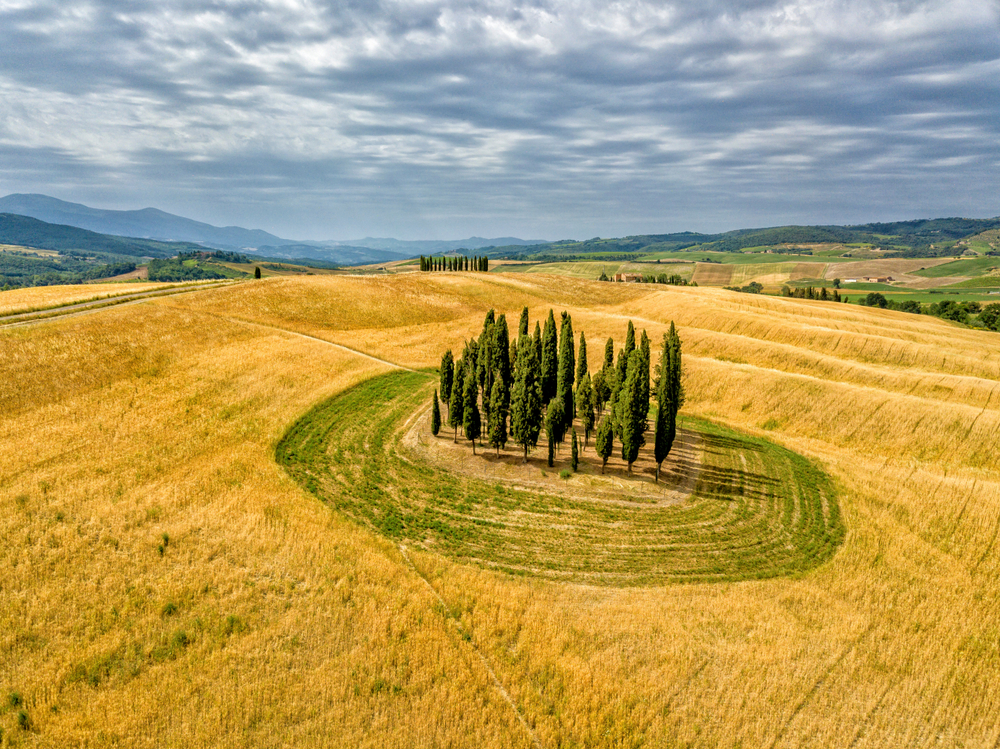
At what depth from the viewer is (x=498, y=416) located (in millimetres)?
48375

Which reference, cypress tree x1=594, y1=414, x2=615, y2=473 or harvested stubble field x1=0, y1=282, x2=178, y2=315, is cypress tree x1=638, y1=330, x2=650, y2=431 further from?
harvested stubble field x1=0, y1=282, x2=178, y2=315

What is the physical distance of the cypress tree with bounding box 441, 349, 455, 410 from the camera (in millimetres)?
55938

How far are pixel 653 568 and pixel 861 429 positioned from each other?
3912 centimetres

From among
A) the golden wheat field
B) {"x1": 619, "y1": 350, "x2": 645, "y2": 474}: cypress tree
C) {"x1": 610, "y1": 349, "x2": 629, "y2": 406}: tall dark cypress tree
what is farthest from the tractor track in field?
{"x1": 610, "y1": 349, "x2": 629, "y2": 406}: tall dark cypress tree

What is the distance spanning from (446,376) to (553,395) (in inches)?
542

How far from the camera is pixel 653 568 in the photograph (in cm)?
3112

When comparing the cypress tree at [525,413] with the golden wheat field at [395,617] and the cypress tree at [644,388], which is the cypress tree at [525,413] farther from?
the golden wheat field at [395,617]

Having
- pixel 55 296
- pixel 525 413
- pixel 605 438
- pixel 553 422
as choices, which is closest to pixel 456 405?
pixel 525 413

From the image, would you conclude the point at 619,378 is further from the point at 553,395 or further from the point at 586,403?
the point at 553,395

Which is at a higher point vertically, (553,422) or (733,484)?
(553,422)

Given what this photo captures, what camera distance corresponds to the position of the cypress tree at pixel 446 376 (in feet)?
184

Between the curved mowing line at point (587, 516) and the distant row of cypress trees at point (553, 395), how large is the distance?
647 cm

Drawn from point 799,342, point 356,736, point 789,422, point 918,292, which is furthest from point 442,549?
point 918,292

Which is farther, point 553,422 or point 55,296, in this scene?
point 55,296
